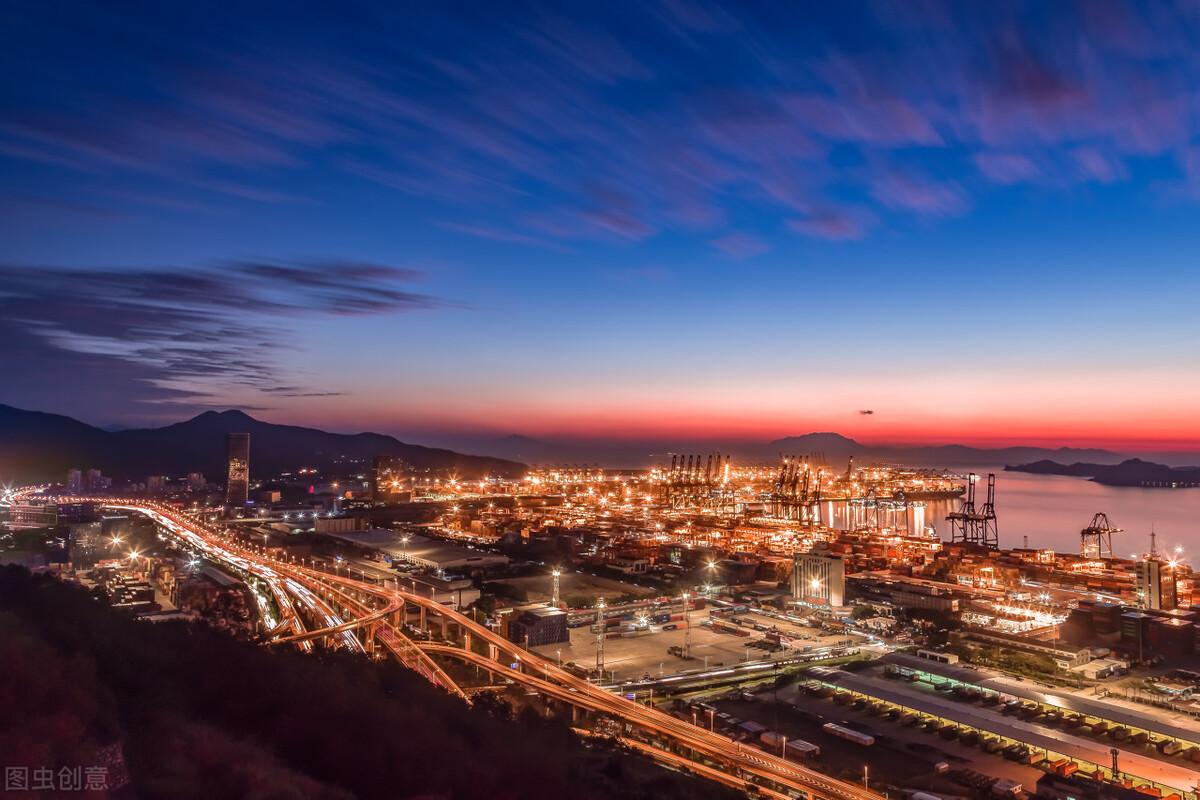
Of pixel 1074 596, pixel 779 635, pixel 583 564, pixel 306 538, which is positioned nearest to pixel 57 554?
pixel 306 538

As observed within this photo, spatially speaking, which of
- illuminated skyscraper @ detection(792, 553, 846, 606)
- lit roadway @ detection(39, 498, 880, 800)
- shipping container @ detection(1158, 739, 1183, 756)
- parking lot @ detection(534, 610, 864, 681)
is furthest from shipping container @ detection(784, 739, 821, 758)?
illuminated skyscraper @ detection(792, 553, 846, 606)

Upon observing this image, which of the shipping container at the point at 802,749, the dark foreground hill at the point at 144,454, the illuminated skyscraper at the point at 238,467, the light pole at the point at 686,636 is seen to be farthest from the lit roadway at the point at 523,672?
the dark foreground hill at the point at 144,454

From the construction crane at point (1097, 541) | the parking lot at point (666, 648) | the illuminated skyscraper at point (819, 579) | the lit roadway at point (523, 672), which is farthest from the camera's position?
the construction crane at point (1097, 541)

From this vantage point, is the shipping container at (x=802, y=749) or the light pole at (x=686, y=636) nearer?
the shipping container at (x=802, y=749)

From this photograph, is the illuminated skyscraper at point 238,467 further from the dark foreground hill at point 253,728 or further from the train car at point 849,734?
the train car at point 849,734

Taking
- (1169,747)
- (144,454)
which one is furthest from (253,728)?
(144,454)
